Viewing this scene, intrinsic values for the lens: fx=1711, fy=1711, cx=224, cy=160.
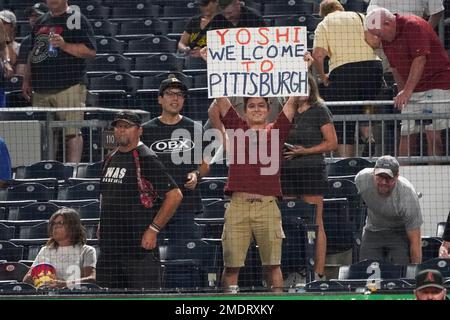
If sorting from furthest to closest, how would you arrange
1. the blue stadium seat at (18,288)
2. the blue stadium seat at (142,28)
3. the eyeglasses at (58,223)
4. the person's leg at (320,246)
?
the blue stadium seat at (142,28) < the person's leg at (320,246) < the eyeglasses at (58,223) < the blue stadium seat at (18,288)

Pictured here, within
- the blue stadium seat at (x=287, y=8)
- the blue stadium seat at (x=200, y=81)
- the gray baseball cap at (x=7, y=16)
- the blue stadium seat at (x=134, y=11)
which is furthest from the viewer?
the blue stadium seat at (x=134, y=11)

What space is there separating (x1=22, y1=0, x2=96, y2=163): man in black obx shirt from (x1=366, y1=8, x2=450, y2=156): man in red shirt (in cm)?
278

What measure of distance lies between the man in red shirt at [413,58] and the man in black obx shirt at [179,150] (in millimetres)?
1636

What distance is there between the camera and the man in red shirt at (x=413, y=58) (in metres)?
13.4

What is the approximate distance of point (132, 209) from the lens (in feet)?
40.0

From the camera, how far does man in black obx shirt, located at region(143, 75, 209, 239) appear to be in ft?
42.0

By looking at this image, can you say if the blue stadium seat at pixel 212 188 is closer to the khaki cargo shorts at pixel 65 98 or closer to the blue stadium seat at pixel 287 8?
the khaki cargo shorts at pixel 65 98

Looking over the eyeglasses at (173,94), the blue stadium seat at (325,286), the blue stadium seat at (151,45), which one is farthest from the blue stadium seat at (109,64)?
the blue stadium seat at (325,286)

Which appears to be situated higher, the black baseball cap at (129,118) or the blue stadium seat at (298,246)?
the black baseball cap at (129,118)

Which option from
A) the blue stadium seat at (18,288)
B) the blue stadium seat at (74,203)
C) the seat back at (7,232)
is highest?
the blue stadium seat at (74,203)

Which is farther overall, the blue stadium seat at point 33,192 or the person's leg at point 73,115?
the person's leg at point 73,115

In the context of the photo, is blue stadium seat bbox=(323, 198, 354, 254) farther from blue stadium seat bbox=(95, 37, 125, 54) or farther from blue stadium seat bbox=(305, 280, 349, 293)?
blue stadium seat bbox=(95, 37, 125, 54)

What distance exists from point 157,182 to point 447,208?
103 inches
